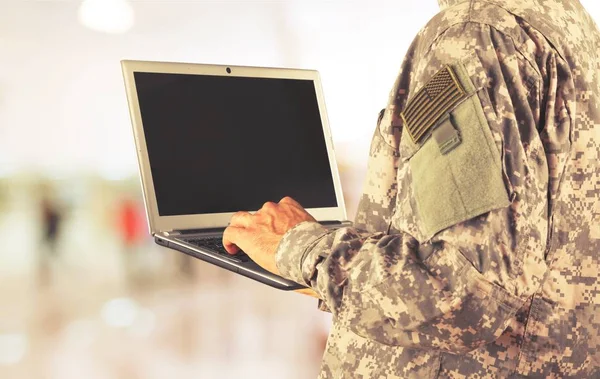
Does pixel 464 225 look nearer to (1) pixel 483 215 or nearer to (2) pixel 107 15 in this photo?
(1) pixel 483 215

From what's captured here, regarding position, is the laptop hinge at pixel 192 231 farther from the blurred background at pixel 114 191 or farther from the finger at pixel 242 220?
the blurred background at pixel 114 191

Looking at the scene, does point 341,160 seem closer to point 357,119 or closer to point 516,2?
point 357,119

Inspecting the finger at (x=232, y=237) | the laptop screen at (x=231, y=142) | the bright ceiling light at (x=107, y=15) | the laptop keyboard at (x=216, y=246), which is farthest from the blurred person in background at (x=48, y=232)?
the finger at (x=232, y=237)

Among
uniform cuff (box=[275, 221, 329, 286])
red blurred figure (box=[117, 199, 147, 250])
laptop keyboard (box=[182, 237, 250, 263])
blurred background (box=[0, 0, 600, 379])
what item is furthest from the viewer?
red blurred figure (box=[117, 199, 147, 250])

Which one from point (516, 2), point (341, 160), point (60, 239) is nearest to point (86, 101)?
point (60, 239)

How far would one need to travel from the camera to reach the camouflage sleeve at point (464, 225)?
0.79m

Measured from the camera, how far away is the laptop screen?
1.57 metres

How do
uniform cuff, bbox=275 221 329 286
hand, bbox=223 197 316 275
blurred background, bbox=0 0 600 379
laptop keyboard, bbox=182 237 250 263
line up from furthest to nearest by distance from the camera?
blurred background, bbox=0 0 600 379, laptop keyboard, bbox=182 237 250 263, hand, bbox=223 197 316 275, uniform cuff, bbox=275 221 329 286

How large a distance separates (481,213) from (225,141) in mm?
962

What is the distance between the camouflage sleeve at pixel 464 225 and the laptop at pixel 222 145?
59 cm

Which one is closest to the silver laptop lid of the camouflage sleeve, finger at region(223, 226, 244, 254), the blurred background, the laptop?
the laptop

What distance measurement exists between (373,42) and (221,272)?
0.87 metres

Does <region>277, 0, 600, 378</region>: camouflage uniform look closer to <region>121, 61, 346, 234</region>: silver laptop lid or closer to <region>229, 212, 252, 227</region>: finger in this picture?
<region>229, 212, 252, 227</region>: finger

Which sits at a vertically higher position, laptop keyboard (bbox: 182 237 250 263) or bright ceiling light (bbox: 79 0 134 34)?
bright ceiling light (bbox: 79 0 134 34)
